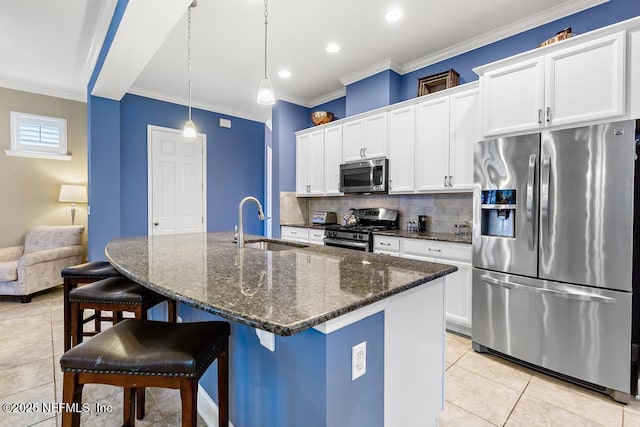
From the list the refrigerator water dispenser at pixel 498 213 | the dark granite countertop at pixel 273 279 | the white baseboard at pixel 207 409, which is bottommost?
the white baseboard at pixel 207 409

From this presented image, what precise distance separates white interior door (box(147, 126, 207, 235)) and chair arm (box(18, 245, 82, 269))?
0.92 metres

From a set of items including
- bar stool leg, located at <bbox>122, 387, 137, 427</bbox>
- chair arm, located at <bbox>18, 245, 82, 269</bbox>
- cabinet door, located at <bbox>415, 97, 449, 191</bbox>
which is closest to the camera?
bar stool leg, located at <bbox>122, 387, 137, 427</bbox>

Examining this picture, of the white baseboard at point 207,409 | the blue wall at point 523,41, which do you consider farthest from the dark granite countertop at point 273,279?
the blue wall at point 523,41

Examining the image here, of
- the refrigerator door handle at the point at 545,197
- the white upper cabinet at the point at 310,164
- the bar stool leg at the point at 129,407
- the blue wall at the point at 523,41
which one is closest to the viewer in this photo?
the bar stool leg at the point at 129,407

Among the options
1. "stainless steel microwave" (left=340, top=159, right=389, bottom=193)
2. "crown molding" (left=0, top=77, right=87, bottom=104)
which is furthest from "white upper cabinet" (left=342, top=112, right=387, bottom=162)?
"crown molding" (left=0, top=77, right=87, bottom=104)

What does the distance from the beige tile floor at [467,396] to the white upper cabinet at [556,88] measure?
1757 millimetres

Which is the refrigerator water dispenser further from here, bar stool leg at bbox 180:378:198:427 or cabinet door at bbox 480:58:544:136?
bar stool leg at bbox 180:378:198:427

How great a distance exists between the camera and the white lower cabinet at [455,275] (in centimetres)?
262

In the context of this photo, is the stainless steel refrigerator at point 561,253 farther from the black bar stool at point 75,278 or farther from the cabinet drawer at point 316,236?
the black bar stool at point 75,278

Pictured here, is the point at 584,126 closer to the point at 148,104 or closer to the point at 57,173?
the point at 148,104

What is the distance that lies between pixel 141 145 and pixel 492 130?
14.4 ft

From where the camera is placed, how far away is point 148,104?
4379 mm

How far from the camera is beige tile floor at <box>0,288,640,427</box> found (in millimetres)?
1687

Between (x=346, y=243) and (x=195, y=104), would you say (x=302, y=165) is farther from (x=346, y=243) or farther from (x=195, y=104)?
(x=195, y=104)
